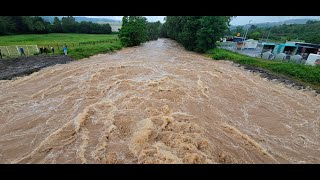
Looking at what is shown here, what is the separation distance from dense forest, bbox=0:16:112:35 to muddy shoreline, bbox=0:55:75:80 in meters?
19.3

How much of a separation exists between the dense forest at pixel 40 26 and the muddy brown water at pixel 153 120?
24.5m

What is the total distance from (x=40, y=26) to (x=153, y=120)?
1333 inches

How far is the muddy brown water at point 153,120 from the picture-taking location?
5.40 meters

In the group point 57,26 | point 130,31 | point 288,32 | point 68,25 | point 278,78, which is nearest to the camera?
point 278,78

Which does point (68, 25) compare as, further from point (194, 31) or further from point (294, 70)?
point (294, 70)

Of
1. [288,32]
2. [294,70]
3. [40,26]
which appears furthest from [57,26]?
[288,32]

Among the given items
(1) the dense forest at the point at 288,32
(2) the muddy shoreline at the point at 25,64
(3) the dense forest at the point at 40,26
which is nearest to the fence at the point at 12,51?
(2) the muddy shoreline at the point at 25,64

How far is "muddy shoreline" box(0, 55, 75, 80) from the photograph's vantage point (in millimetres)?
11398

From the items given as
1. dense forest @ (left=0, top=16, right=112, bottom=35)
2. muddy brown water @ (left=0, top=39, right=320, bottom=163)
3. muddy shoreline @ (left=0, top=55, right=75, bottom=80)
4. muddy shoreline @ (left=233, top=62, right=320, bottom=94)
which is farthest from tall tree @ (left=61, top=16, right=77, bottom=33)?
muddy shoreline @ (left=233, top=62, right=320, bottom=94)

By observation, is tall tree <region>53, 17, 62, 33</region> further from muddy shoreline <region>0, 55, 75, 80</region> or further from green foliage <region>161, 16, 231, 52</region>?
green foliage <region>161, 16, 231, 52</region>

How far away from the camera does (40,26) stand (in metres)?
33.0

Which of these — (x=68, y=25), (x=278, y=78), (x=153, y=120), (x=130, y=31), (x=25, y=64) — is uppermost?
(x=153, y=120)

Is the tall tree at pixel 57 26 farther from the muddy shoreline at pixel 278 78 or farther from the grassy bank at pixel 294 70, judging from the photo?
the muddy shoreline at pixel 278 78
